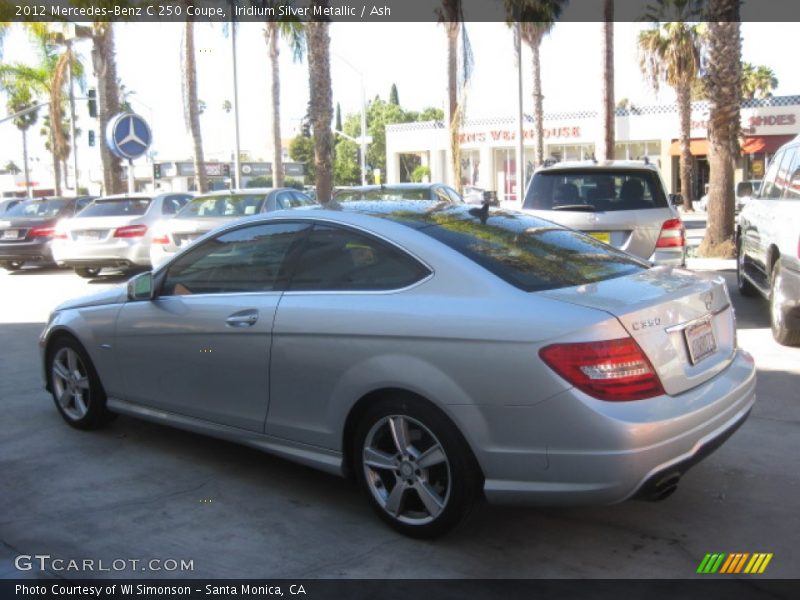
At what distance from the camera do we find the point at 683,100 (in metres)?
34.0

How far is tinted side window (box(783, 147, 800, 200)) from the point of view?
25.1 ft

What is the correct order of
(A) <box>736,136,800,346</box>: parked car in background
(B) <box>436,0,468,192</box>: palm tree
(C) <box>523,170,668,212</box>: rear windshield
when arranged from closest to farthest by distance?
(A) <box>736,136,800,346</box>: parked car in background, (C) <box>523,170,668,212</box>: rear windshield, (B) <box>436,0,468,192</box>: palm tree

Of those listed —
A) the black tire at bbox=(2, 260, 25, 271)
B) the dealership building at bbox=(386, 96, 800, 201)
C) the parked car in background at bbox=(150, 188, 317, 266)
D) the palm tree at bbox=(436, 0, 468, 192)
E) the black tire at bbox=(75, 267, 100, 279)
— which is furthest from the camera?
the dealership building at bbox=(386, 96, 800, 201)

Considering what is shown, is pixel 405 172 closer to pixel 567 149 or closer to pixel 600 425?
pixel 567 149

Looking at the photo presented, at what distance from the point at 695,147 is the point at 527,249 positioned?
41.0 m

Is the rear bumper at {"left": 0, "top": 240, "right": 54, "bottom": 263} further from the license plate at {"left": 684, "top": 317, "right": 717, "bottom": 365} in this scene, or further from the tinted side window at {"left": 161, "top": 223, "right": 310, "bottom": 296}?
the license plate at {"left": 684, "top": 317, "right": 717, "bottom": 365}

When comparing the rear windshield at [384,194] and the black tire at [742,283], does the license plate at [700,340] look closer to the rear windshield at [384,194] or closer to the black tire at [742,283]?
the black tire at [742,283]

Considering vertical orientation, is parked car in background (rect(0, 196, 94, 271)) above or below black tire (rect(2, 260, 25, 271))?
above

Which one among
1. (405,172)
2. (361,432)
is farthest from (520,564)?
(405,172)

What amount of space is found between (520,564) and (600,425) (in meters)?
0.82

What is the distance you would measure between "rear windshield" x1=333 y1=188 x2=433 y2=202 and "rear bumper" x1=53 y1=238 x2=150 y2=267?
4.41 metres

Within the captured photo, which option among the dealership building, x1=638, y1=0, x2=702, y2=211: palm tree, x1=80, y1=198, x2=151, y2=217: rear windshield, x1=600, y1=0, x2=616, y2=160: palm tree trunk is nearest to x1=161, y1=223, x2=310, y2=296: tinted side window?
x1=80, y1=198, x2=151, y2=217: rear windshield

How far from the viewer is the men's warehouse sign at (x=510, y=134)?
4484 cm

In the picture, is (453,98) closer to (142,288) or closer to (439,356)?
(142,288)
